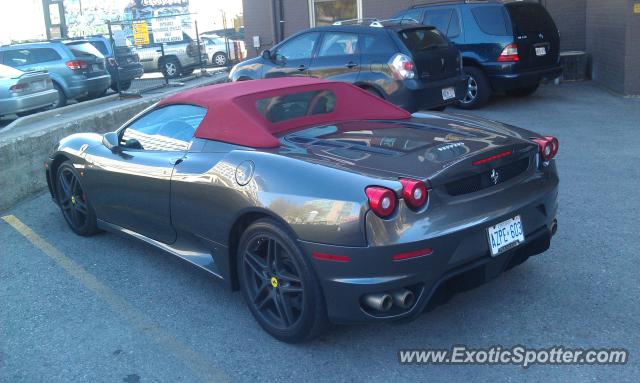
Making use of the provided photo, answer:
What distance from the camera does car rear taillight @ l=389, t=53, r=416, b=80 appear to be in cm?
934

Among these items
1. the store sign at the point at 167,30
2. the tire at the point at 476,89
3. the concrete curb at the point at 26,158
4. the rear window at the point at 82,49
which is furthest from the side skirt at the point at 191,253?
the store sign at the point at 167,30

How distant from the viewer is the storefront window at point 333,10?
17609 mm

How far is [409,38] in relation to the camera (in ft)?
32.0

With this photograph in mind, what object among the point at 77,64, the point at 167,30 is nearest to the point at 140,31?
the point at 77,64

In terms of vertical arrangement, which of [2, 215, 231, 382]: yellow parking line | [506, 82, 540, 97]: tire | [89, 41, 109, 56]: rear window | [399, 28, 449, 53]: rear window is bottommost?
[2, 215, 231, 382]: yellow parking line

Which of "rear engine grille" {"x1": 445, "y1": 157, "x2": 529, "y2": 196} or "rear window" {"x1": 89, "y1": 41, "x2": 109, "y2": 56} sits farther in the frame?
"rear window" {"x1": 89, "y1": 41, "x2": 109, "y2": 56}

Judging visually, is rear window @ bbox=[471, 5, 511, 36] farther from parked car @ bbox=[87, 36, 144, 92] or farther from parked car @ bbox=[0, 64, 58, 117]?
parked car @ bbox=[87, 36, 144, 92]

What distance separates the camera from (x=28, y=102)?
1245 cm

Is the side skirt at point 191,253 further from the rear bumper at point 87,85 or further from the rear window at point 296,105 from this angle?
the rear bumper at point 87,85

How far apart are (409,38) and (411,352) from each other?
22.6 ft

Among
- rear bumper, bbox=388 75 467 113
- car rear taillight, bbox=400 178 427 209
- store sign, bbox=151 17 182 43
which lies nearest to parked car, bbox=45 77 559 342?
car rear taillight, bbox=400 178 427 209

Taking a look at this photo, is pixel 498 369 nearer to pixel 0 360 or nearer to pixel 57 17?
pixel 0 360

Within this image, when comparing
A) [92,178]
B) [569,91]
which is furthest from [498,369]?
[569,91]

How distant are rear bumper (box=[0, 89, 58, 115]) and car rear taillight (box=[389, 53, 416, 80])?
23.5ft
